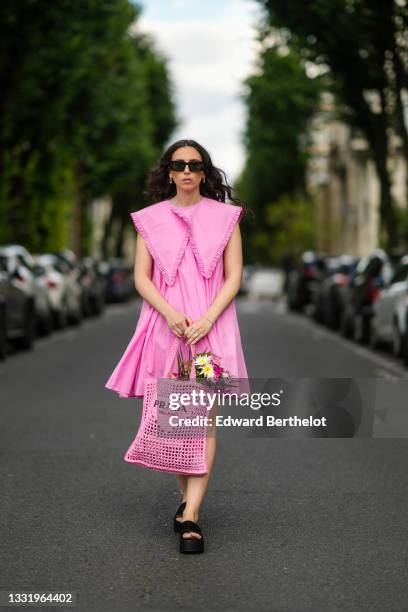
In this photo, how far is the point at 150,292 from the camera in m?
6.09

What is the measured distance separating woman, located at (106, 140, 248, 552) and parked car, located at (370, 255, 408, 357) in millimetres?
10844

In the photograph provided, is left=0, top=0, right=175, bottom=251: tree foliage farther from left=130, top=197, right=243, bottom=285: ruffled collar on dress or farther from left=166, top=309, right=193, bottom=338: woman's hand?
left=166, top=309, right=193, bottom=338: woman's hand

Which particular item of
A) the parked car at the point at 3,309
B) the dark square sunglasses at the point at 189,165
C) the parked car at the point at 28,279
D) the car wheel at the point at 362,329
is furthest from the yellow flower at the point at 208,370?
the car wheel at the point at 362,329

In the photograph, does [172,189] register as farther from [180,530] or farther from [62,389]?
[62,389]

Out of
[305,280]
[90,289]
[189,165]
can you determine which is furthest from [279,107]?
[189,165]

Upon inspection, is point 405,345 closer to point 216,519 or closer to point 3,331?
point 3,331

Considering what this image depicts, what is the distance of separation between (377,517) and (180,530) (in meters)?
1.25

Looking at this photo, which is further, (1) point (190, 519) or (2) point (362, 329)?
(2) point (362, 329)

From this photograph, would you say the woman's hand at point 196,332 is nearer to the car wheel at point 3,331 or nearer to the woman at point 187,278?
the woman at point 187,278

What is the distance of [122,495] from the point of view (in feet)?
25.2

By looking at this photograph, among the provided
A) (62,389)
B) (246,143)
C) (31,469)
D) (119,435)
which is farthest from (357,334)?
(246,143)

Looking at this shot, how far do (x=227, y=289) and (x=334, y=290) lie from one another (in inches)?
844

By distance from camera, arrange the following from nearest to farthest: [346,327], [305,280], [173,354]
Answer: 1. [173,354]
2. [346,327]
3. [305,280]

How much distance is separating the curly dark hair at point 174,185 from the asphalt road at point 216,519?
134 centimetres
